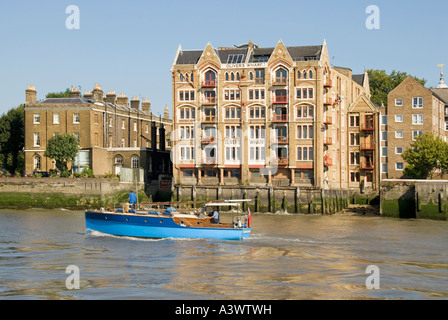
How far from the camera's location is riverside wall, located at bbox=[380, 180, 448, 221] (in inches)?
2837

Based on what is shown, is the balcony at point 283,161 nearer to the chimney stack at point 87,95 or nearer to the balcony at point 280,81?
the balcony at point 280,81

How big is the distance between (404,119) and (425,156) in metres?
11.5

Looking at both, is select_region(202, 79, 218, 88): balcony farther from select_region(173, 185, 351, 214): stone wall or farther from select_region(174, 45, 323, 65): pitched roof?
select_region(173, 185, 351, 214): stone wall

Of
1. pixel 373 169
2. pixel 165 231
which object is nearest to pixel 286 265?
pixel 165 231

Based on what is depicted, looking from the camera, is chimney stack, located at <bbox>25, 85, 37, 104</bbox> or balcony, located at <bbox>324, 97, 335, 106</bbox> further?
chimney stack, located at <bbox>25, 85, 37, 104</bbox>

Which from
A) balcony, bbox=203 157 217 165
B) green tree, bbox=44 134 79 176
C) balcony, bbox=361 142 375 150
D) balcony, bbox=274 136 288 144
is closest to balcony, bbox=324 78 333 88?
balcony, bbox=274 136 288 144

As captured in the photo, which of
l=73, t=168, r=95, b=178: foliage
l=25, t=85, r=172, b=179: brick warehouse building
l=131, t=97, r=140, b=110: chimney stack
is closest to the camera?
l=73, t=168, r=95, b=178: foliage

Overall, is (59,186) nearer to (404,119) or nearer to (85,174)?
(85,174)

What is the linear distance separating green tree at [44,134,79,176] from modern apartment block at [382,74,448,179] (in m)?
42.5

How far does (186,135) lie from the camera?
8494 cm

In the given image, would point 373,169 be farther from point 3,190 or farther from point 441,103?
point 3,190

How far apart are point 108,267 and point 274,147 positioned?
50.7m

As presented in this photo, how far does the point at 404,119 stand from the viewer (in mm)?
94750
